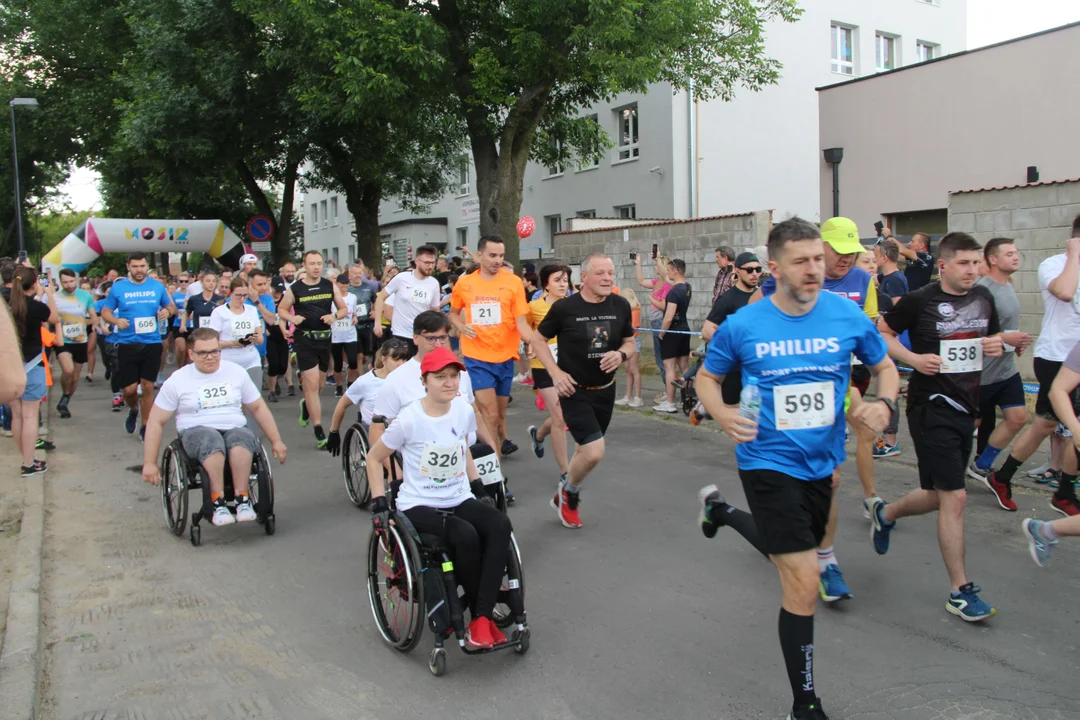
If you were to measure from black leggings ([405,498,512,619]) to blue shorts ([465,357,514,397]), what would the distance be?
3589mm

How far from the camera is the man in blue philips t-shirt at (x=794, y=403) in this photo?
3.44 metres

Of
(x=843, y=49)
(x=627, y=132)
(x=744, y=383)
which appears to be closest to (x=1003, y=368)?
(x=744, y=383)

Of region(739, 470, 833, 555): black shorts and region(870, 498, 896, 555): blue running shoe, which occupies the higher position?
region(739, 470, 833, 555): black shorts

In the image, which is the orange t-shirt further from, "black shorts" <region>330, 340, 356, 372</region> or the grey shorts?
"black shorts" <region>330, 340, 356, 372</region>

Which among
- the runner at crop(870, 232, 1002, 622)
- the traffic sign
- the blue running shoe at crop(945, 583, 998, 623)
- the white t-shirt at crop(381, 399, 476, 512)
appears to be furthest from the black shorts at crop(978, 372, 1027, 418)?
the traffic sign

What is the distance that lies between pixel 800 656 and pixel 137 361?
30.2 ft

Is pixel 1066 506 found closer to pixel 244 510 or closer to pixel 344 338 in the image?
pixel 244 510

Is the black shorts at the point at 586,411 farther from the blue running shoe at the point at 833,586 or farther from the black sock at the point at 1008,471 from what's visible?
the black sock at the point at 1008,471

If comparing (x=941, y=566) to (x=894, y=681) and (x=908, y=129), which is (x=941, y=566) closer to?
(x=894, y=681)

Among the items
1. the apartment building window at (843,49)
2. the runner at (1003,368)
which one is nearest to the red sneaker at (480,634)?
the runner at (1003,368)

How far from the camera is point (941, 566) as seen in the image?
17.4ft

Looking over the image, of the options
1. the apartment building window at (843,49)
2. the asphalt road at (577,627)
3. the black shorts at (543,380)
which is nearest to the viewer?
the asphalt road at (577,627)

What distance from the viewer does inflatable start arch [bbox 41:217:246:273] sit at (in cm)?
2633

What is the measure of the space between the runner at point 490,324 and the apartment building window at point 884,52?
93.4ft
